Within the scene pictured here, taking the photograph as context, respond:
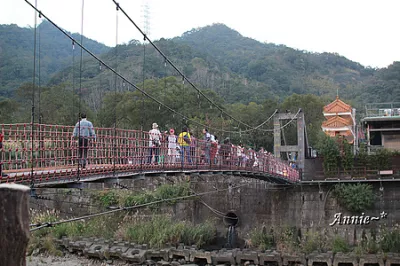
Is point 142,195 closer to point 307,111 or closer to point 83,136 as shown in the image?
point 83,136

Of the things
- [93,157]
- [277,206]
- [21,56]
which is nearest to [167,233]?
[277,206]

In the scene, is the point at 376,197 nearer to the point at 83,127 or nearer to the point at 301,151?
the point at 301,151

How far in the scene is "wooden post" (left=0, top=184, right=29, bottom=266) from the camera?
5.66 ft

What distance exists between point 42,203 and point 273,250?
845 centimetres

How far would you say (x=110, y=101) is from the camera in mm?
19484

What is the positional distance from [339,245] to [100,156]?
8592mm

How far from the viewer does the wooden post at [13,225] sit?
1.72 meters

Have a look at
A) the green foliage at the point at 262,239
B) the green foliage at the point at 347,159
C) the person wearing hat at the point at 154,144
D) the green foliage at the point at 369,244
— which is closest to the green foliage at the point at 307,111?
the green foliage at the point at 347,159

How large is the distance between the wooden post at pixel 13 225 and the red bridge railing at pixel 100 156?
2.84 meters

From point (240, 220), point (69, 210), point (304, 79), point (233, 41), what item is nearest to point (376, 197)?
point (240, 220)

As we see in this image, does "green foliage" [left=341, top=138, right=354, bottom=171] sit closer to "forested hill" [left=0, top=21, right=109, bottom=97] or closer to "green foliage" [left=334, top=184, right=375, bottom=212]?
"green foliage" [left=334, top=184, right=375, bottom=212]

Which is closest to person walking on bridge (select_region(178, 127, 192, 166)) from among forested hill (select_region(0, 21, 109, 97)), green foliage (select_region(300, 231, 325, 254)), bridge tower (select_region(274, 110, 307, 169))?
green foliage (select_region(300, 231, 325, 254))

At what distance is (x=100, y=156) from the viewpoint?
640 cm

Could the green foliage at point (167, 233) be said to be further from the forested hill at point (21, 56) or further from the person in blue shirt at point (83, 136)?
the person in blue shirt at point (83, 136)
